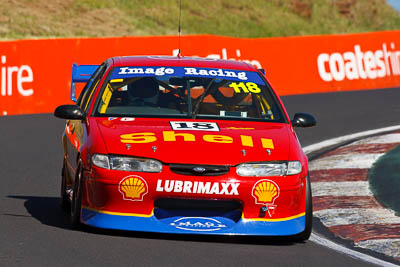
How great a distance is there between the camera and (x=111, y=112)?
8438 millimetres

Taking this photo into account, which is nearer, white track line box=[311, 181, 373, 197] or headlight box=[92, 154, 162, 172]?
headlight box=[92, 154, 162, 172]

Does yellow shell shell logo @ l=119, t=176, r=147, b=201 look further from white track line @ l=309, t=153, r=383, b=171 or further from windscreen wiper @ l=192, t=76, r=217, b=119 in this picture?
white track line @ l=309, t=153, r=383, b=171

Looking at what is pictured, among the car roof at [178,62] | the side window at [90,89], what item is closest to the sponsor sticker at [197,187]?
the side window at [90,89]

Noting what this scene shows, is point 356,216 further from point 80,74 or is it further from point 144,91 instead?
point 80,74

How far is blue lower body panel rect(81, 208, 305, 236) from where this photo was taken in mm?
7328

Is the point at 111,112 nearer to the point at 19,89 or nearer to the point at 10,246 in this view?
the point at 10,246

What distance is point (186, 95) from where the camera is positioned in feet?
28.6

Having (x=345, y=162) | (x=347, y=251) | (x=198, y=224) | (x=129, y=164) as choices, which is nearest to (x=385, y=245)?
(x=347, y=251)

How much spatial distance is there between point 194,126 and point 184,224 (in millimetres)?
958

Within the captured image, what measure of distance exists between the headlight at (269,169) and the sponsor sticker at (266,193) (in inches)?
3.0

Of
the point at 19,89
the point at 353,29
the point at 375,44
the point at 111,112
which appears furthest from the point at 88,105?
the point at 353,29

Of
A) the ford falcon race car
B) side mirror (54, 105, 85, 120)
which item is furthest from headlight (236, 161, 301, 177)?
side mirror (54, 105, 85, 120)

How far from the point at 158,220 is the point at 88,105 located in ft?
5.44

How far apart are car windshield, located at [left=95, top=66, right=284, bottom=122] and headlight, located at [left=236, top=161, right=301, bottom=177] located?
102 centimetres
